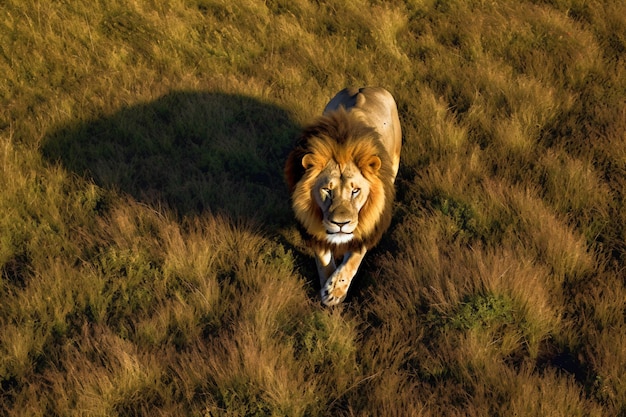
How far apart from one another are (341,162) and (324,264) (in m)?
1.01

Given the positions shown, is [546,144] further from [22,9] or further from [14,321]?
[22,9]

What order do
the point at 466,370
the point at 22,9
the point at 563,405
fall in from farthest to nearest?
the point at 22,9, the point at 466,370, the point at 563,405

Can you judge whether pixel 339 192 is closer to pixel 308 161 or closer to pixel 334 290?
pixel 308 161

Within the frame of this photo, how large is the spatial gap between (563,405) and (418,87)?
17.3ft

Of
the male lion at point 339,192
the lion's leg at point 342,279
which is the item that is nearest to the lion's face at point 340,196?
the male lion at point 339,192

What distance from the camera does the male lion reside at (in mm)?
4691

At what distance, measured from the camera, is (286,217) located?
5957 millimetres

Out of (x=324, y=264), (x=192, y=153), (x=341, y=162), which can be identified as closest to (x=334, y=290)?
(x=324, y=264)

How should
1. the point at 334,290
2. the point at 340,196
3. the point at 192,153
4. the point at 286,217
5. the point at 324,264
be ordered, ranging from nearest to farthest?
the point at 340,196 → the point at 334,290 → the point at 324,264 → the point at 286,217 → the point at 192,153

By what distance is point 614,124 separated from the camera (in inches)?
273

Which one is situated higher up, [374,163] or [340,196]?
[374,163]

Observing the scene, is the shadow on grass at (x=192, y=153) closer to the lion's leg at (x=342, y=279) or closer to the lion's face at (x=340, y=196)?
the lion's leg at (x=342, y=279)

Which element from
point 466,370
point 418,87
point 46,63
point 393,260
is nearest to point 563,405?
point 466,370

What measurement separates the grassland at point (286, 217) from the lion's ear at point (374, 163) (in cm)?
93
